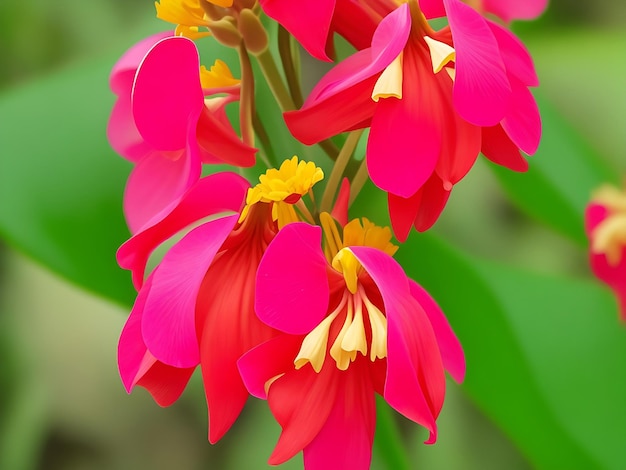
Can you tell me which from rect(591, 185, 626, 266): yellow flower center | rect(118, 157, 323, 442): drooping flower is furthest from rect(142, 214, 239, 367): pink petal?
rect(591, 185, 626, 266): yellow flower center

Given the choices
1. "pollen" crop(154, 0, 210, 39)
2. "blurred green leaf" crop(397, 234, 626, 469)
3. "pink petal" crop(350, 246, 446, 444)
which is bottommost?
"blurred green leaf" crop(397, 234, 626, 469)

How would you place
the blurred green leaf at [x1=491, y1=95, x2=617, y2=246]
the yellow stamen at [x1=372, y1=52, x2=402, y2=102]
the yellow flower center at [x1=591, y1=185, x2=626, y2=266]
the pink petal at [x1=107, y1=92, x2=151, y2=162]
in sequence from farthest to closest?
the blurred green leaf at [x1=491, y1=95, x2=617, y2=246]
the yellow flower center at [x1=591, y1=185, x2=626, y2=266]
the pink petal at [x1=107, y1=92, x2=151, y2=162]
the yellow stamen at [x1=372, y1=52, x2=402, y2=102]

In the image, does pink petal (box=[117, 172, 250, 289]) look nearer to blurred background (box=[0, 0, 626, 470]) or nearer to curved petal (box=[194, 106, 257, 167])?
curved petal (box=[194, 106, 257, 167])

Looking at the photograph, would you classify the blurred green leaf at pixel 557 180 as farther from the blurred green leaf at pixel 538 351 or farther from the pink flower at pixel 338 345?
the pink flower at pixel 338 345

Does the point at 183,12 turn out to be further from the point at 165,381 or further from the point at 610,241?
the point at 610,241

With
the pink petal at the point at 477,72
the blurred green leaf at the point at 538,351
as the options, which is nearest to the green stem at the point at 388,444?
the blurred green leaf at the point at 538,351

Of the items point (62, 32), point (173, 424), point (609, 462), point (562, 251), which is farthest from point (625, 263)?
point (62, 32)

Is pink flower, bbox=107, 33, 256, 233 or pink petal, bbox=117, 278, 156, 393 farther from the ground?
pink flower, bbox=107, 33, 256, 233

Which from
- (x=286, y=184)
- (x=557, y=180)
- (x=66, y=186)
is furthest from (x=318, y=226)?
(x=557, y=180)
